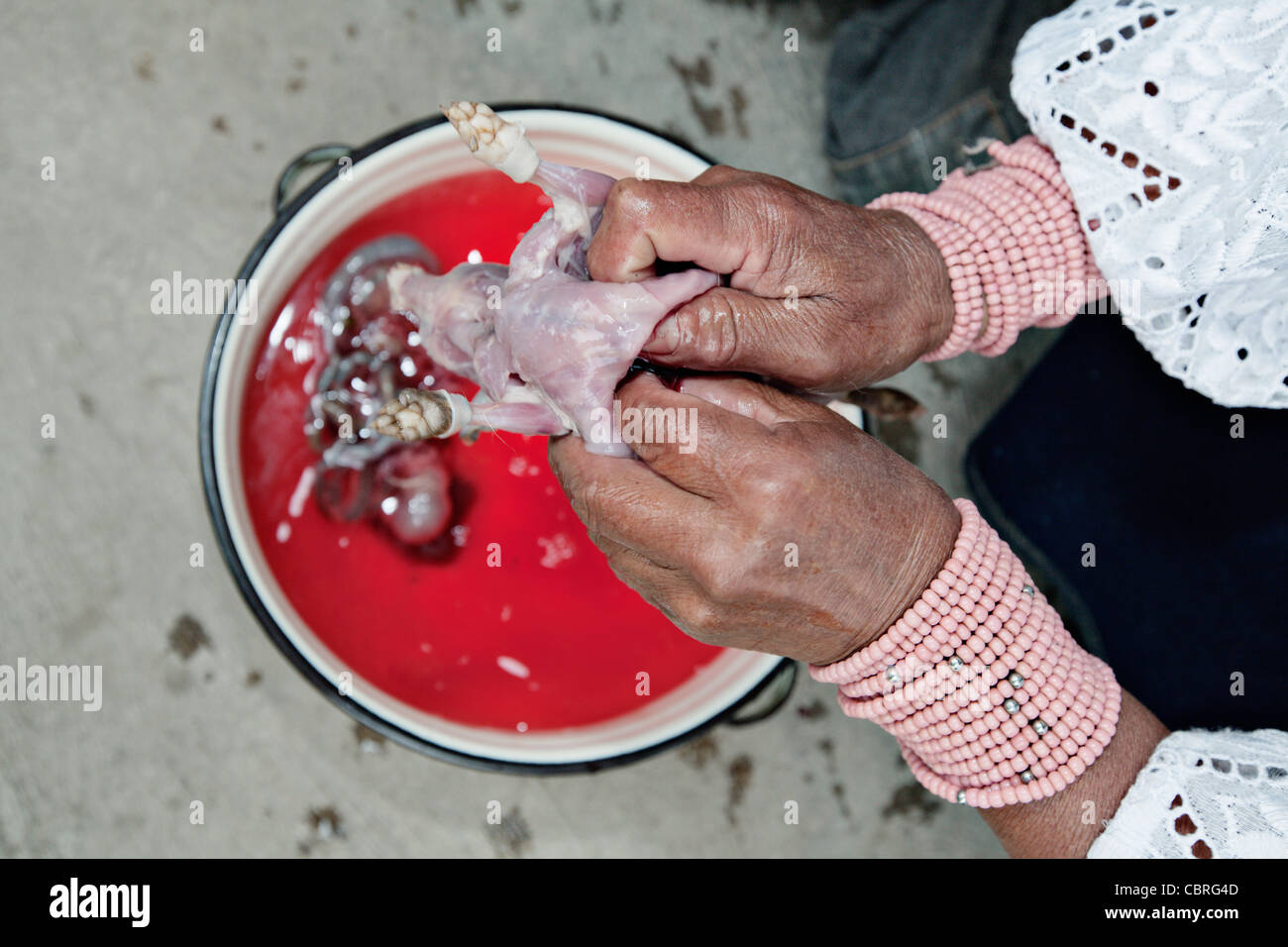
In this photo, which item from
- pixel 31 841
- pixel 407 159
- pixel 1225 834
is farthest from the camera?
pixel 31 841

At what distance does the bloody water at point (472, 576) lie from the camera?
725 millimetres

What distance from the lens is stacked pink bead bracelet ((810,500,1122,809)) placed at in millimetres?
483

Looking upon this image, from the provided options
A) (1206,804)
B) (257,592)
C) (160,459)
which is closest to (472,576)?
(257,592)

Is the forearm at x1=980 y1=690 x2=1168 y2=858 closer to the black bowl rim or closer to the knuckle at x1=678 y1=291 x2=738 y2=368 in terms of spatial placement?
the black bowl rim

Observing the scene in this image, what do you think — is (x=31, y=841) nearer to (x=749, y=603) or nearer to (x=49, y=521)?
(x=49, y=521)

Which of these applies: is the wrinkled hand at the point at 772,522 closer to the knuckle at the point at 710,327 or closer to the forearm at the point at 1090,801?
the knuckle at the point at 710,327

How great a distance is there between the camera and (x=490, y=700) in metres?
0.74

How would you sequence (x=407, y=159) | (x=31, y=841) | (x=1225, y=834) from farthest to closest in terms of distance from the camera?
1. (x=31, y=841)
2. (x=407, y=159)
3. (x=1225, y=834)

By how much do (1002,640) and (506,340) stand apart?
35 centimetres

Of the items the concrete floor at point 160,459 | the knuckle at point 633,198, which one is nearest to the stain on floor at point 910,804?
the concrete floor at point 160,459

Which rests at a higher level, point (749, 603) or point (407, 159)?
point (407, 159)

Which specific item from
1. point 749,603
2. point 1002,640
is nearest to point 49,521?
point 749,603

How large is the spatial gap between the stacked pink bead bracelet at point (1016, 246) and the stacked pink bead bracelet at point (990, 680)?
0.46ft

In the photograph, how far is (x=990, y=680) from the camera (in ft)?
1.59
